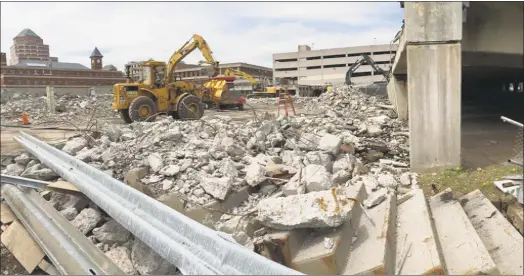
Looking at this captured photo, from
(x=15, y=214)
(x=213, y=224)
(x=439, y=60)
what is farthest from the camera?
(x=439, y=60)

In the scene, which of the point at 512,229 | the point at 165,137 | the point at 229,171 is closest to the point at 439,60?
the point at 512,229

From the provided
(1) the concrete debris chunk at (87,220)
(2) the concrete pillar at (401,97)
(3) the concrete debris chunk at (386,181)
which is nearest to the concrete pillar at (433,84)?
(3) the concrete debris chunk at (386,181)

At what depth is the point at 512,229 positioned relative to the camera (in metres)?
3.71

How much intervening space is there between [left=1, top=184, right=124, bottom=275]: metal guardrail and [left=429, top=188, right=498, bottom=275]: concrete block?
8.88 feet

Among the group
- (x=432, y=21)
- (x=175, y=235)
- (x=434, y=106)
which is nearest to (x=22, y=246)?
(x=175, y=235)

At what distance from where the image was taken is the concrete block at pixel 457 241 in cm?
301

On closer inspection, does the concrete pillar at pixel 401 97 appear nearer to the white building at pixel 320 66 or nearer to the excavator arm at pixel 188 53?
the excavator arm at pixel 188 53

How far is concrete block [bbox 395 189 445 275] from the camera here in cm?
291

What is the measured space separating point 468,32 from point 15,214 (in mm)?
6707

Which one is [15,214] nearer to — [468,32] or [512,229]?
[512,229]

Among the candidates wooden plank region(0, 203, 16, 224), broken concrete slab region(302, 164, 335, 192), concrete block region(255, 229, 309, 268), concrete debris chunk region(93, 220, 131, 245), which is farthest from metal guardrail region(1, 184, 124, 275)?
broken concrete slab region(302, 164, 335, 192)

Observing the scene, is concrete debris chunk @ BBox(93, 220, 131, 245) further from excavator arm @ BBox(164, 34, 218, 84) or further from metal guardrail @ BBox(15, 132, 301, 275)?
excavator arm @ BBox(164, 34, 218, 84)

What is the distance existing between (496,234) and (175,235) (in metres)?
2.94

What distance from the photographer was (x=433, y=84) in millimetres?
6324
